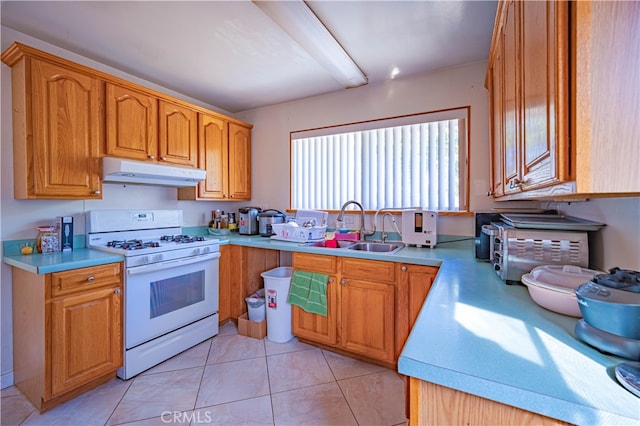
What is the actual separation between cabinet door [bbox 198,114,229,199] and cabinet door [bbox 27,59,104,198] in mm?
846

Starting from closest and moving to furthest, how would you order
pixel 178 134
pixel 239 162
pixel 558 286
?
pixel 558 286 → pixel 178 134 → pixel 239 162

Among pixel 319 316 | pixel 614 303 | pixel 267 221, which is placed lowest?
pixel 319 316

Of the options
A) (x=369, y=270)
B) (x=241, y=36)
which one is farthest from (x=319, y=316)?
(x=241, y=36)

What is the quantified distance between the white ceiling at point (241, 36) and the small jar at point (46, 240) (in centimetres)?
132

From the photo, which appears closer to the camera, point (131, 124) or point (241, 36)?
point (241, 36)

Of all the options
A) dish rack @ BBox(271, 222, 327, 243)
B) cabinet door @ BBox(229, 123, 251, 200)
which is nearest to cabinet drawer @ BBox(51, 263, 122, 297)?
dish rack @ BBox(271, 222, 327, 243)

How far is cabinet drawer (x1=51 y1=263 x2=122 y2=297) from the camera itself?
1605 millimetres

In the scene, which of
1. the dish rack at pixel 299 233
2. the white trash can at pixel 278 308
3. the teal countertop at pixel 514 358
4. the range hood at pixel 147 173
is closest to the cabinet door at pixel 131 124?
the range hood at pixel 147 173

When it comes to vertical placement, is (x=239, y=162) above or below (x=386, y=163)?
above

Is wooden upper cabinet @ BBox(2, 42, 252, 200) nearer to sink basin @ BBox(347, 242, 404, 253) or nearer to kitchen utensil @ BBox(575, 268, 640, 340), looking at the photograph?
sink basin @ BBox(347, 242, 404, 253)

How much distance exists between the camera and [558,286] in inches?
36.4

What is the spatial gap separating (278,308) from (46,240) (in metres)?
1.70

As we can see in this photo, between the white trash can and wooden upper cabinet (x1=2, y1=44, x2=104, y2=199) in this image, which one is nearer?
wooden upper cabinet (x1=2, y1=44, x2=104, y2=199)

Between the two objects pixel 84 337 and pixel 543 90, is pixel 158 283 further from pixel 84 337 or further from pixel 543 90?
pixel 543 90
